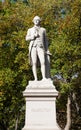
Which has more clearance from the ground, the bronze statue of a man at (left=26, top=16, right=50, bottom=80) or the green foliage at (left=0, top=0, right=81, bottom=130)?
the bronze statue of a man at (left=26, top=16, right=50, bottom=80)

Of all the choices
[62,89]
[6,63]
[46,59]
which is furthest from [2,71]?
[46,59]

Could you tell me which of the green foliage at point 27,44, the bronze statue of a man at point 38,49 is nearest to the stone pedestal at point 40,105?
the bronze statue of a man at point 38,49

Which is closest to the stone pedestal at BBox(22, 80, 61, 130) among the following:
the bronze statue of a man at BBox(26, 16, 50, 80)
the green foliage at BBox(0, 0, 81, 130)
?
the bronze statue of a man at BBox(26, 16, 50, 80)

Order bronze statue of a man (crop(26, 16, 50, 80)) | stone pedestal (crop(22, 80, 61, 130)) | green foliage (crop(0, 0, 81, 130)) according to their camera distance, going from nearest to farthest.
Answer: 1. stone pedestal (crop(22, 80, 61, 130))
2. bronze statue of a man (crop(26, 16, 50, 80))
3. green foliage (crop(0, 0, 81, 130))

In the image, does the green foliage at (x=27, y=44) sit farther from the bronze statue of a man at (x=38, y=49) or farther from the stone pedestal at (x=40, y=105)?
the stone pedestal at (x=40, y=105)

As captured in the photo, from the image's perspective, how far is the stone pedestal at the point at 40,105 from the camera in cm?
1568

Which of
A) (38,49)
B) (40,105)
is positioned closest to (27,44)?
A: (38,49)

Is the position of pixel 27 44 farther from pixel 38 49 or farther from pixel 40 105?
pixel 40 105

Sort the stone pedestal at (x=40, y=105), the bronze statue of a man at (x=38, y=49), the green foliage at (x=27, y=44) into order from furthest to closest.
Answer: the green foliage at (x=27, y=44), the bronze statue of a man at (x=38, y=49), the stone pedestal at (x=40, y=105)

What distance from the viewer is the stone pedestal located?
1568cm

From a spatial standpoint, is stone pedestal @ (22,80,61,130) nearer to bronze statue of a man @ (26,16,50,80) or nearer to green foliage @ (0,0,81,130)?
bronze statue of a man @ (26,16,50,80)

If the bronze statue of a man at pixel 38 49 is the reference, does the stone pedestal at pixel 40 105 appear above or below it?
below

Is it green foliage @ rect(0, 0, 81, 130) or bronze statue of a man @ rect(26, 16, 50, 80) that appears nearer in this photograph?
bronze statue of a man @ rect(26, 16, 50, 80)

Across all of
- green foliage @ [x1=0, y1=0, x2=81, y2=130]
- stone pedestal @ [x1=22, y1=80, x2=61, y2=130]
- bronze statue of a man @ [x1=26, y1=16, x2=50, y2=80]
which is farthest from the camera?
green foliage @ [x1=0, y1=0, x2=81, y2=130]
